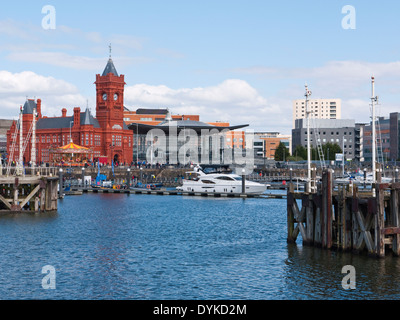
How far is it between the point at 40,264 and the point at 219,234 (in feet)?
70.1

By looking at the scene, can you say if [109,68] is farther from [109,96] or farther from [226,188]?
[226,188]

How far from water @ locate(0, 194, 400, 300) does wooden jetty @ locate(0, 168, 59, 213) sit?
2601 millimetres

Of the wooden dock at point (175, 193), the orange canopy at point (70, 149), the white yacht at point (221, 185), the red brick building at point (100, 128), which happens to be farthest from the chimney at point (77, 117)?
the white yacht at point (221, 185)

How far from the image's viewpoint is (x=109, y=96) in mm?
186250

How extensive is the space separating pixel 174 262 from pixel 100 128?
145 meters

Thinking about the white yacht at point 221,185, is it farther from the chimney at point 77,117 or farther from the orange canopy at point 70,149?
the chimney at point 77,117

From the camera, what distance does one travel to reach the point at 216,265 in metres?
43.5

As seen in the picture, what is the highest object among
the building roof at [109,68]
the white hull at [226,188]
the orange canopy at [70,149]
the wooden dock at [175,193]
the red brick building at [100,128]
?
the building roof at [109,68]

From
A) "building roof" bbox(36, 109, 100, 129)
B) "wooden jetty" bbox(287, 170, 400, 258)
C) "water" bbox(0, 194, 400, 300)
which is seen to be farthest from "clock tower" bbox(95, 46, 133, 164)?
"wooden jetty" bbox(287, 170, 400, 258)

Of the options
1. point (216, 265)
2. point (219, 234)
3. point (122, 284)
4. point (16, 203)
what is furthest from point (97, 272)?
point (16, 203)

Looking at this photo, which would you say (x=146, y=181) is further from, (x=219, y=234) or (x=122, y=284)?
(x=122, y=284)

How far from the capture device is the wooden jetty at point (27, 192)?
7346 cm

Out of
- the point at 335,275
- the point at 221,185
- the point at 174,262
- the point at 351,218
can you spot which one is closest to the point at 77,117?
the point at 221,185

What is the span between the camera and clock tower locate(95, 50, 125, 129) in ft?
611
